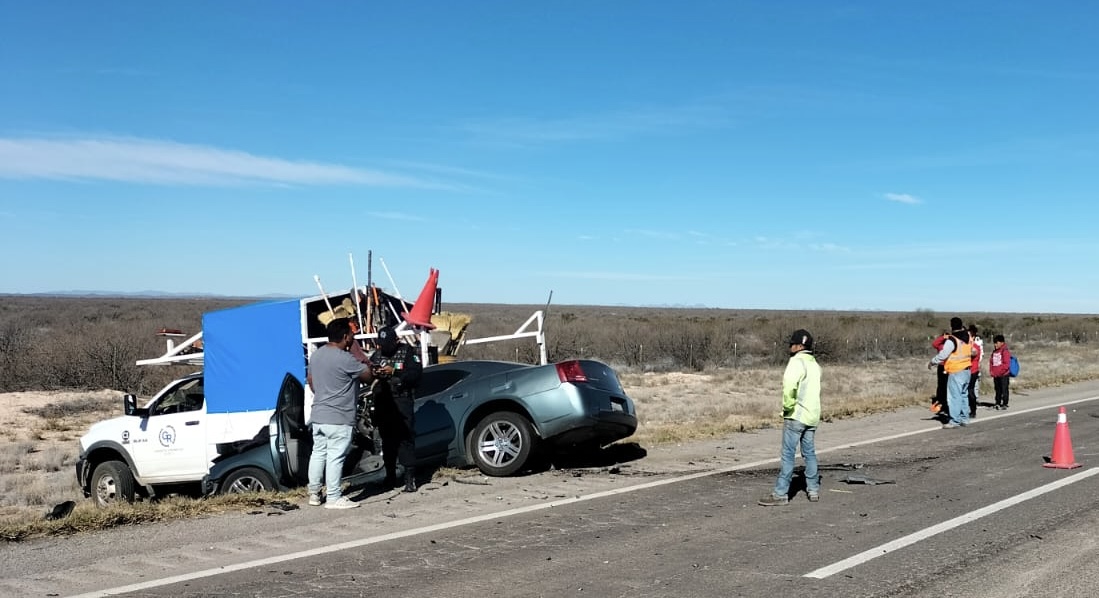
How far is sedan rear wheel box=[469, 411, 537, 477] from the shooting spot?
1034 cm

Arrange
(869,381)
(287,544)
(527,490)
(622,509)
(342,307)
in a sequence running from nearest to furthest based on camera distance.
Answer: (287,544) < (622,509) < (527,490) < (342,307) < (869,381)

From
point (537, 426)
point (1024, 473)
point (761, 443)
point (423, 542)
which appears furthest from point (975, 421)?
point (423, 542)

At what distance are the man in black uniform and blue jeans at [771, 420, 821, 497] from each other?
11.8ft

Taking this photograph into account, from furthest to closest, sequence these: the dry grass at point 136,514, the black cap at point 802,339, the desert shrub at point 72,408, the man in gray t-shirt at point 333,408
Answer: the desert shrub at point 72,408
the black cap at point 802,339
the man in gray t-shirt at point 333,408
the dry grass at point 136,514

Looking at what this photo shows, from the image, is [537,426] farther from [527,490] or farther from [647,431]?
[647,431]

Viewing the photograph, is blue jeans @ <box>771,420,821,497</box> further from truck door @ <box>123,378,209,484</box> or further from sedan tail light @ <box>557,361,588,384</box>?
truck door @ <box>123,378,209,484</box>

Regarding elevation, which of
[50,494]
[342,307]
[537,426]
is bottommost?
[50,494]

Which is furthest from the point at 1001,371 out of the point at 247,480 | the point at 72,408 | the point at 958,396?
the point at 72,408

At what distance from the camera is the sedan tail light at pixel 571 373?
10.5 m

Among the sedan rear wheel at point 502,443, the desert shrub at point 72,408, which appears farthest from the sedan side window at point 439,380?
the desert shrub at point 72,408

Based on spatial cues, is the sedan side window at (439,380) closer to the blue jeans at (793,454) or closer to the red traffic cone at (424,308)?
the red traffic cone at (424,308)

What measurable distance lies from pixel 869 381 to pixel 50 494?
2569cm

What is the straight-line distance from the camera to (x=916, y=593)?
580 cm

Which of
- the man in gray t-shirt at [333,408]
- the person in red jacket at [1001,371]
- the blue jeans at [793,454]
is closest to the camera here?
the man in gray t-shirt at [333,408]
